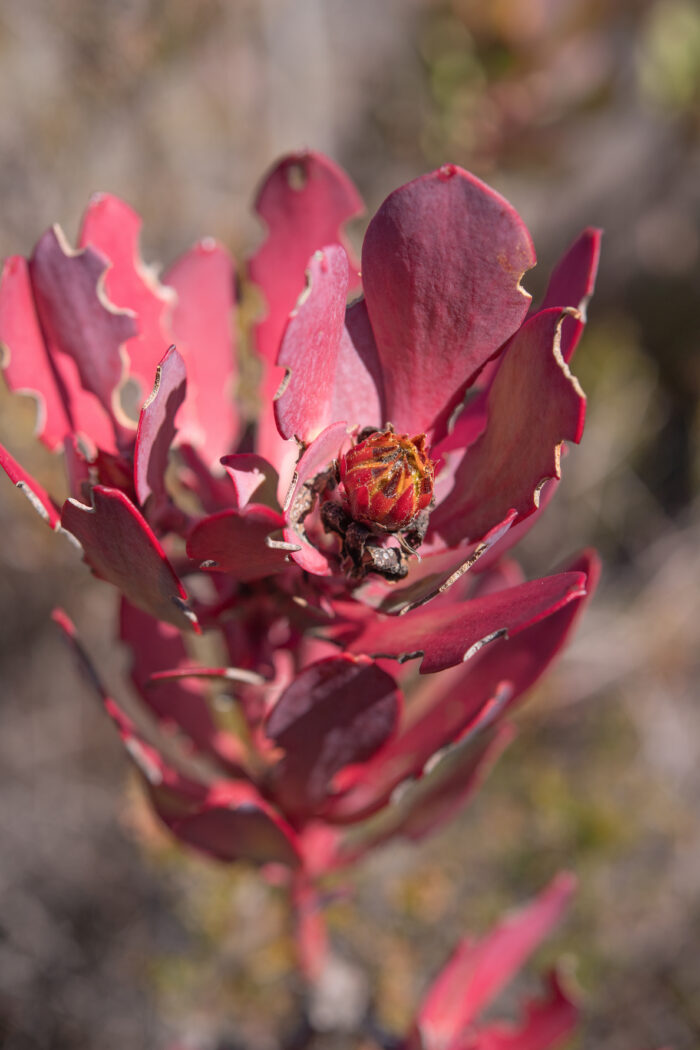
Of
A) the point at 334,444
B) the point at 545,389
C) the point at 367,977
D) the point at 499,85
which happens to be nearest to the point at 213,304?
the point at 334,444

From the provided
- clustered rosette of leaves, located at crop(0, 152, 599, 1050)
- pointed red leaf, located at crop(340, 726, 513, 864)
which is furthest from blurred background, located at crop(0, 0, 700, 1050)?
clustered rosette of leaves, located at crop(0, 152, 599, 1050)

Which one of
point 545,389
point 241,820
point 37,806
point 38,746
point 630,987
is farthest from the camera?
point 38,746

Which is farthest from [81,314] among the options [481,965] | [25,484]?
[481,965]

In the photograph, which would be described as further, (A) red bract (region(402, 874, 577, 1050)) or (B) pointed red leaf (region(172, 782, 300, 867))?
(A) red bract (region(402, 874, 577, 1050))

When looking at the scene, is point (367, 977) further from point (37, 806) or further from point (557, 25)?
point (557, 25)

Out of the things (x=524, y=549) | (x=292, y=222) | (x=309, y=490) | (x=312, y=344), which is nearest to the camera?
(x=312, y=344)

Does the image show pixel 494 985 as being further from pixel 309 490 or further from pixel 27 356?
pixel 27 356

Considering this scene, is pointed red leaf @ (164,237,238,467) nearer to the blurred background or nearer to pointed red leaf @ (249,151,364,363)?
pointed red leaf @ (249,151,364,363)
